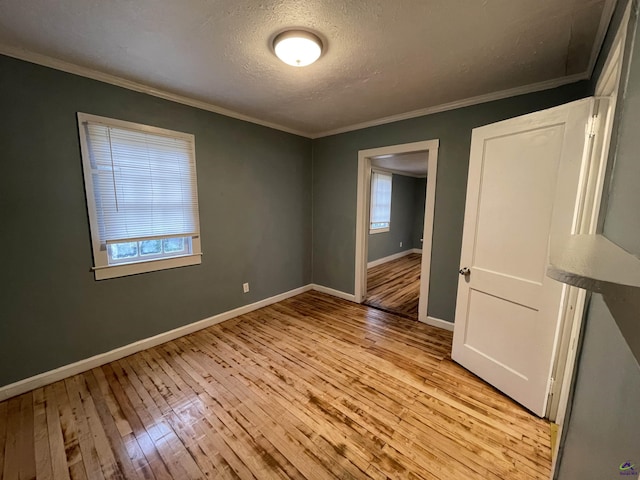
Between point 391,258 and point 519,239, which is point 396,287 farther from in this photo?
point 519,239

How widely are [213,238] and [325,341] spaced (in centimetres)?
172

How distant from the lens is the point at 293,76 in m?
2.13

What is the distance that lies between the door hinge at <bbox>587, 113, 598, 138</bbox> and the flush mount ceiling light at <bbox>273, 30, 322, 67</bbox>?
165 cm

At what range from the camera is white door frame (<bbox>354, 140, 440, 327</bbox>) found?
2.92 meters

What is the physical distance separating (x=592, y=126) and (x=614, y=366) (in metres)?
1.39

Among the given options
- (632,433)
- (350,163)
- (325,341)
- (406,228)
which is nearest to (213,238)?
(325,341)

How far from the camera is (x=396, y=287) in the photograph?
453 cm

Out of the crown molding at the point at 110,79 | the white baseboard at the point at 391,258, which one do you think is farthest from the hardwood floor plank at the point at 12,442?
the white baseboard at the point at 391,258

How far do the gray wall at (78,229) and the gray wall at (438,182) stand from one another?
1.02 metres

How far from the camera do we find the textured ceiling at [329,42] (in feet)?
4.59

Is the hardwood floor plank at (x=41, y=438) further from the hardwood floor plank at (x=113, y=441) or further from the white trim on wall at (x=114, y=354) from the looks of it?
the hardwood floor plank at (x=113, y=441)

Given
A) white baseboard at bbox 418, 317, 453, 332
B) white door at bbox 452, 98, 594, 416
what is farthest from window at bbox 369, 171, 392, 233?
white door at bbox 452, 98, 594, 416

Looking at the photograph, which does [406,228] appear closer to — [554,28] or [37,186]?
[554,28]

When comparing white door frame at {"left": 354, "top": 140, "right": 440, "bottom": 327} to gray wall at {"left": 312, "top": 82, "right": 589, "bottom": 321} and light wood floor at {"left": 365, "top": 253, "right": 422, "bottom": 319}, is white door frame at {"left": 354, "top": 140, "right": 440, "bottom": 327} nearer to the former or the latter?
gray wall at {"left": 312, "top": 82, "right": 589, "bottom": 321}
